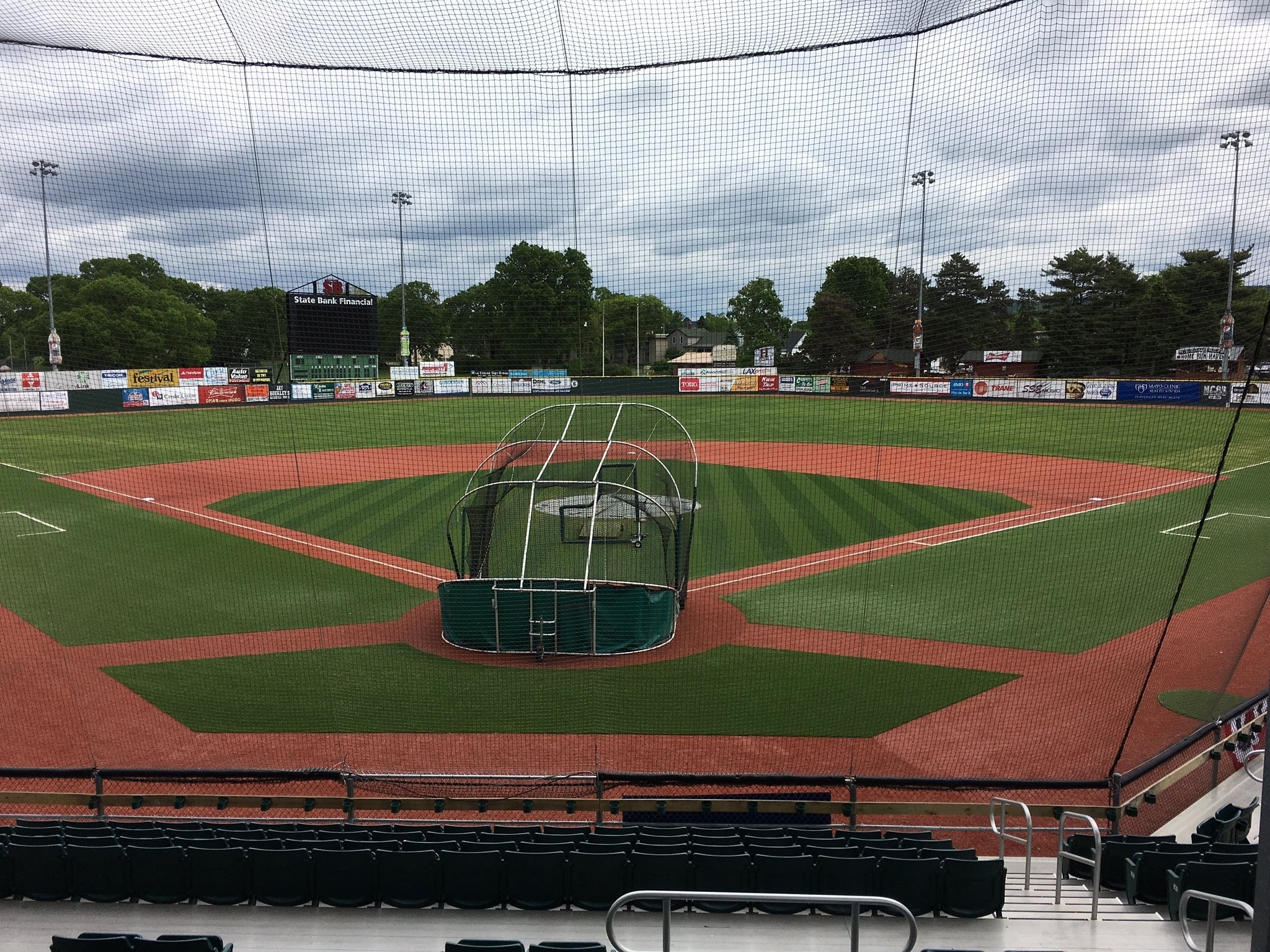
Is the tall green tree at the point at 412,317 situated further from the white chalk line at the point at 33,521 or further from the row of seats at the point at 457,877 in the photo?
the white chalk line at the point at 33,521

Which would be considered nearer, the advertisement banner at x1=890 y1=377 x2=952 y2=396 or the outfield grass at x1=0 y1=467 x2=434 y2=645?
the outfield grass at x1=0 y1=467 x2=434 y2=645

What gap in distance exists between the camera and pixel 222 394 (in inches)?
1403

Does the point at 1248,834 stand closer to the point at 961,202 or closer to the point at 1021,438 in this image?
the point at 961,202

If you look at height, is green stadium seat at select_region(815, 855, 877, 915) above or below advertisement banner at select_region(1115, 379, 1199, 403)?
below

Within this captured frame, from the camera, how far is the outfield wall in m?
18.0

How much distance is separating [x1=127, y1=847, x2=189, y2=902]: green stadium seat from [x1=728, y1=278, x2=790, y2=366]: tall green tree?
7257mm

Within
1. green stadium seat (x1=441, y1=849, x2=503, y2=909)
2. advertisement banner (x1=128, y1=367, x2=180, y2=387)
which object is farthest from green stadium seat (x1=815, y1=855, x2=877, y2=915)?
advertisement banner (x1=128, y1=367, x2=180, y2=387)

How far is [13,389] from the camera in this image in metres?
32.6

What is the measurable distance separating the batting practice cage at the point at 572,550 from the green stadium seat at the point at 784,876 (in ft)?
18.6

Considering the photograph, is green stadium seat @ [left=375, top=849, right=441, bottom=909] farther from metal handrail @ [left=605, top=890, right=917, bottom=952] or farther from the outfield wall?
the outfield wall

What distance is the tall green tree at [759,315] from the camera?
995 cm


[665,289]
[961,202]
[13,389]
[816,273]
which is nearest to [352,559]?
[665,289]

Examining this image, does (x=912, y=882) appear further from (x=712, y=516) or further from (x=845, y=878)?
(x=712, y=516)

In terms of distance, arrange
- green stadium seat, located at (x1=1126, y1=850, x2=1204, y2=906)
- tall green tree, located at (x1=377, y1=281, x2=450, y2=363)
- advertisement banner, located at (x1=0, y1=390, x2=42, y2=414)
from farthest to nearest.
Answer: advertisement banner, located at (x1=0, y1=390, x2=42, y2=414) → tall green tree, located at (x1=377, y1=281, x2=450, y2=363) → green stadium seat, located at (x1=1126, y1=850, x2=1204, y2=906)
